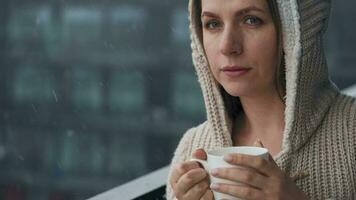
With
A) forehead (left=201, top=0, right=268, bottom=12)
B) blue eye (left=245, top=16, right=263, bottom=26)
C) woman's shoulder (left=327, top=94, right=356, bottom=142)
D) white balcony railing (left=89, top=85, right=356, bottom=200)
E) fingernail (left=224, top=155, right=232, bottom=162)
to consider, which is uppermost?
forehead (left=201, top=0, right=268, bottom=12)

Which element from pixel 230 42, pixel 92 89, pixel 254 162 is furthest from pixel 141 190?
pixel 92 89

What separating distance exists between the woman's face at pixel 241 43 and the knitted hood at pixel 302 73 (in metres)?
0.03

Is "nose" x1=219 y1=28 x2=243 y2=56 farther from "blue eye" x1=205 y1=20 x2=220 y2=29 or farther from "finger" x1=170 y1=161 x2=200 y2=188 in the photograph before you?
"finger" x1=170 y1=161 x2=200 y2=188

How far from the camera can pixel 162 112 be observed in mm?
20078

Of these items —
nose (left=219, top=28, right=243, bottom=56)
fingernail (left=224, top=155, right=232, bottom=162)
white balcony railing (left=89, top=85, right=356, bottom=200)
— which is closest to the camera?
fingernail (left=224, top=155, right=232, bottom=162)

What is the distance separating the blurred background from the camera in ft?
65.5

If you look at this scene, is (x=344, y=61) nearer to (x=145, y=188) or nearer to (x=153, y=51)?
(x=153, y=51)

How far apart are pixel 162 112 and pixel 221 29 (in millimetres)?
19100

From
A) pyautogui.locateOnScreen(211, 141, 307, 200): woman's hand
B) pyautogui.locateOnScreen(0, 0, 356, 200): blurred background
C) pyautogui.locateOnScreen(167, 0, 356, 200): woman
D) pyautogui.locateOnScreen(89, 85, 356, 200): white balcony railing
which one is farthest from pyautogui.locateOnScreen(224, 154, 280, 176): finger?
pyautogui.locateOnScreen(0, 0, 356, 200): blurred background

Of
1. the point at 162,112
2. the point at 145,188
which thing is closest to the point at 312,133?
the point at 145,188

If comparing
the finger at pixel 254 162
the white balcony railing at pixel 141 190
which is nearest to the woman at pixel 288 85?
the finger at pixel 254 162

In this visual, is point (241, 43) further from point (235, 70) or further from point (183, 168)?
point (183, 168)

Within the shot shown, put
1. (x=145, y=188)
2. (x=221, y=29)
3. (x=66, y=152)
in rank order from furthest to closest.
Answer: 1. (x=66, y=152)
2. (x=145, y=188)
3. (x=221, y=29)

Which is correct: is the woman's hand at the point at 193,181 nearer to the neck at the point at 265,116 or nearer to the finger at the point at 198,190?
the finger at the point at 198,190
